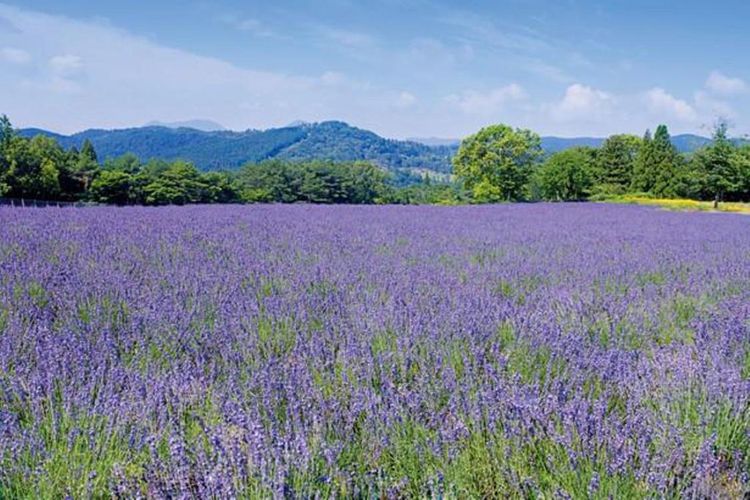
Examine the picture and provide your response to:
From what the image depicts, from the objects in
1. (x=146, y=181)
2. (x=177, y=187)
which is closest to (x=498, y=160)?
(x=177, y=187)

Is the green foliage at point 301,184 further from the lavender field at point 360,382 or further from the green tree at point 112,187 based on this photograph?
the lavender field at point 360,382

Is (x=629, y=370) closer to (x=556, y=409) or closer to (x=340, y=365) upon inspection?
(x=556, y=409)

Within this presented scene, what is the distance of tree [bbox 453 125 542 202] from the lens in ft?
131

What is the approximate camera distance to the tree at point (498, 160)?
39938 millimetres

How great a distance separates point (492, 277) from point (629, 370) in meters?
2.01

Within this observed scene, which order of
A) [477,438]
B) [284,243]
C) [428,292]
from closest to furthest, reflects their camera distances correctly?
[477,438] < [428,292] < [284,243]

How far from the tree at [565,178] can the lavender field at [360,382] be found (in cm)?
4066

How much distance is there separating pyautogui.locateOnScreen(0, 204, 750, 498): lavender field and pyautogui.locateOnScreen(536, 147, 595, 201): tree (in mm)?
40660

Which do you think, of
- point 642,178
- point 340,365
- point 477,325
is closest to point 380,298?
point 477,325

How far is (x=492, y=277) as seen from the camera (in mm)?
4156

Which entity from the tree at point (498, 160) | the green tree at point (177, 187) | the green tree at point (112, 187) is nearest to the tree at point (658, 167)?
the tree at point (498, 160)

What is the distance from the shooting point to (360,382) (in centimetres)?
212

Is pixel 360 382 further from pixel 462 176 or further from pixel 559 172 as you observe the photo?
pixel 559 172

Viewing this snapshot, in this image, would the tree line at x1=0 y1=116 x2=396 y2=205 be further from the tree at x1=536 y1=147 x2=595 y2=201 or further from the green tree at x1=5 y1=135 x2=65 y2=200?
the tree at x1=536 y1=147 x2=595 y2=201
